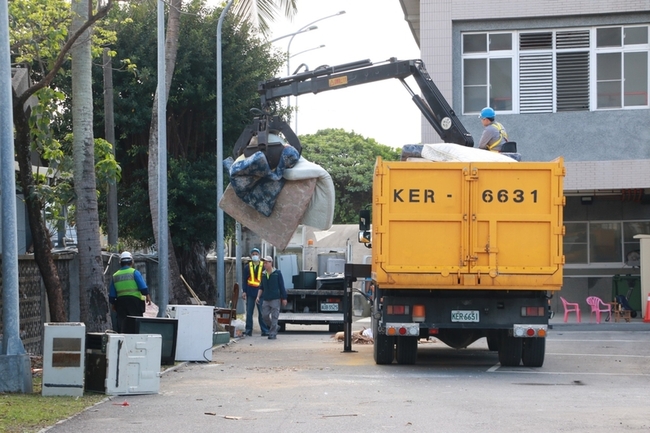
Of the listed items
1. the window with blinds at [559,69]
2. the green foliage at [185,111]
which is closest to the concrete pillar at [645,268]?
the window with blinds at [559,69]

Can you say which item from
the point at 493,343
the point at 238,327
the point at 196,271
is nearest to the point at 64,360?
the point at 493,343

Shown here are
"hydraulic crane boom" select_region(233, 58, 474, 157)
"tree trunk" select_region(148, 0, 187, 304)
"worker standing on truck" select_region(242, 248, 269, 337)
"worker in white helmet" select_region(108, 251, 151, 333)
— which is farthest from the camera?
"worker standing on truck" select_region(242, 248, 269, 337)

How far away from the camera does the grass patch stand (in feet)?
32.5

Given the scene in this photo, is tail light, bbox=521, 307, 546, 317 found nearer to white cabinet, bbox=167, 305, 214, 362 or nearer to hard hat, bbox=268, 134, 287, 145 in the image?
hard hat, bbox=268, 134, 287, 145

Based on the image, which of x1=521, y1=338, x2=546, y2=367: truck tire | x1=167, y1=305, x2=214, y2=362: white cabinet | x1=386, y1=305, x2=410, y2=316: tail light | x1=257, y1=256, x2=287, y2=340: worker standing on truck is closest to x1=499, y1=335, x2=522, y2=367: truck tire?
x1=521, y1=338, x2=546, y2=367: truck tire

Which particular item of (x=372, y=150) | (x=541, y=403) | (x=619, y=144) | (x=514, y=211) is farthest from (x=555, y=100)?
(x=372, y=150)

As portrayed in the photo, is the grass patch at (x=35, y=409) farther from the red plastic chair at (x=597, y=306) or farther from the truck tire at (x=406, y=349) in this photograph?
the red plastic chair at (x=597, y=306)

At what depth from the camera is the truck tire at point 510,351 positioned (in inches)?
622

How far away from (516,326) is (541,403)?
11.7 feet

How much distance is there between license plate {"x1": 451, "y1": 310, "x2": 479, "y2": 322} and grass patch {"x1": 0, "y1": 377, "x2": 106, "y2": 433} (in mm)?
5067

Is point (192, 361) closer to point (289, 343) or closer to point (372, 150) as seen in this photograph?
point (289, 343)

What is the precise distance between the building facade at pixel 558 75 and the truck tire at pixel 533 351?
10299 mm

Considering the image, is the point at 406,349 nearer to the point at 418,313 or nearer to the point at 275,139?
the point at 418,313

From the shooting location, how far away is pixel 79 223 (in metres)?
16.4
